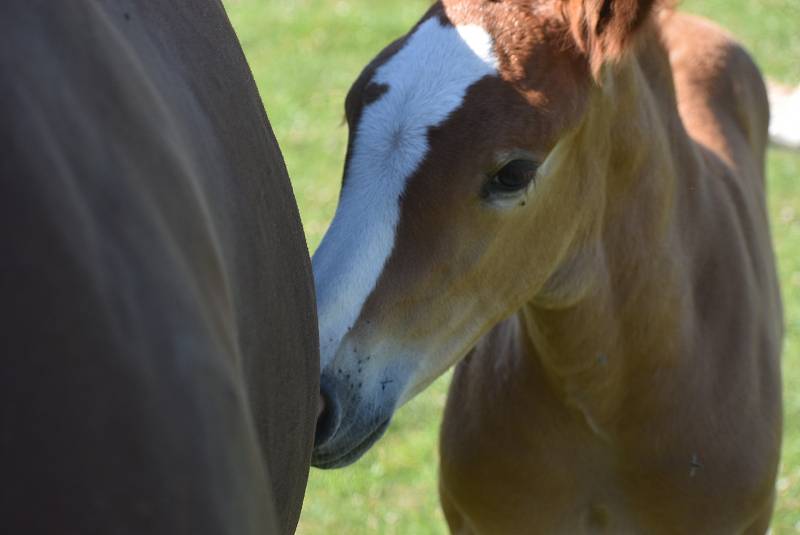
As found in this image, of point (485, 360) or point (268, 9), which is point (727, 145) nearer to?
point (485, 360)

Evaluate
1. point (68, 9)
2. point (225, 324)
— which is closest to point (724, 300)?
point (225, 324)

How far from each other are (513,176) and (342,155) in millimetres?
4460

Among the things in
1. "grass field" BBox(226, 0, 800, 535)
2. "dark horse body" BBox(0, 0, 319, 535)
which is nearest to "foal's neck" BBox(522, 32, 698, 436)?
"dark horse body" BBox(0, 0, 319, 535)

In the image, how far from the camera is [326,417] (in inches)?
69.4

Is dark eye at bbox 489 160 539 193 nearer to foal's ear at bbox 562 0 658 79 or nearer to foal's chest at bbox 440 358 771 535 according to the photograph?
foal's ear at bbox 562 0 658 79

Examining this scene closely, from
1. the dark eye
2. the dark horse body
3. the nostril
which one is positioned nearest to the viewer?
the dark horse body

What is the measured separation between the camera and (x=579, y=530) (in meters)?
2.33

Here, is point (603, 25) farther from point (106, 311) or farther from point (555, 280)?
point (106, 311)

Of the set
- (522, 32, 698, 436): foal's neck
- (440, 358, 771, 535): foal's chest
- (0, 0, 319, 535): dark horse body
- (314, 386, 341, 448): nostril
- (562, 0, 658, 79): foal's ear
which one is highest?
(0, 0, 319, 535): dark horse body

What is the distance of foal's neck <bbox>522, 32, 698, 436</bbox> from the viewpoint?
2123 millimetres

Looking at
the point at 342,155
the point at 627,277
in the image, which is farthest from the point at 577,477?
the point at 342,155

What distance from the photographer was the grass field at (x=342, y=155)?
3.73 metres

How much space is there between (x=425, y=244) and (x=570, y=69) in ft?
1.36

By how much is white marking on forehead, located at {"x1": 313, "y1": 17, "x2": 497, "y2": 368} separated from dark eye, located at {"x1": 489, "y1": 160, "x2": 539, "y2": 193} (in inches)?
5.2
